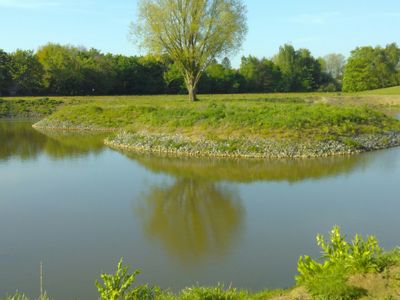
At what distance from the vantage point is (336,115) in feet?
91.1

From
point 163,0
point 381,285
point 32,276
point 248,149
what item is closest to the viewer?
point 381,285

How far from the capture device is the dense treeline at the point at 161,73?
7006cm

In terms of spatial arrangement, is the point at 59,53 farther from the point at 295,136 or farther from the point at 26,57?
the point at 295,136

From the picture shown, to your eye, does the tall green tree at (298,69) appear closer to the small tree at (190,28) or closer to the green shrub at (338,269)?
the small tree at (190,28)

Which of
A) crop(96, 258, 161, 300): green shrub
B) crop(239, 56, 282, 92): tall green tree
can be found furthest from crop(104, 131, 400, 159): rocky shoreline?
crop(239, 56, 282, 92): tall green tree

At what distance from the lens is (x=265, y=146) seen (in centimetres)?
2470

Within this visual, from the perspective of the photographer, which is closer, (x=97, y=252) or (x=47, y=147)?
(x=97, y=252)

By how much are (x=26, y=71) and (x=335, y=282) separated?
69.4 m

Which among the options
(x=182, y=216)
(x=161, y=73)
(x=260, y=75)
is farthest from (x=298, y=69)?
(x=182, y=216)

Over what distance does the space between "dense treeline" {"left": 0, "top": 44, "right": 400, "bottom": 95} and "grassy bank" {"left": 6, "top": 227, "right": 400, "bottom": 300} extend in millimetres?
52455

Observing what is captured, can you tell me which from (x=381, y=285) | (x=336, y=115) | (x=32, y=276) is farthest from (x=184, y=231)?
(x=336, y=115)

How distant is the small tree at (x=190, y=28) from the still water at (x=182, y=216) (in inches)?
859

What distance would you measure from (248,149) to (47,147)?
13519 millimetres

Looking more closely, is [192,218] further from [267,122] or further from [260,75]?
[260,75]
